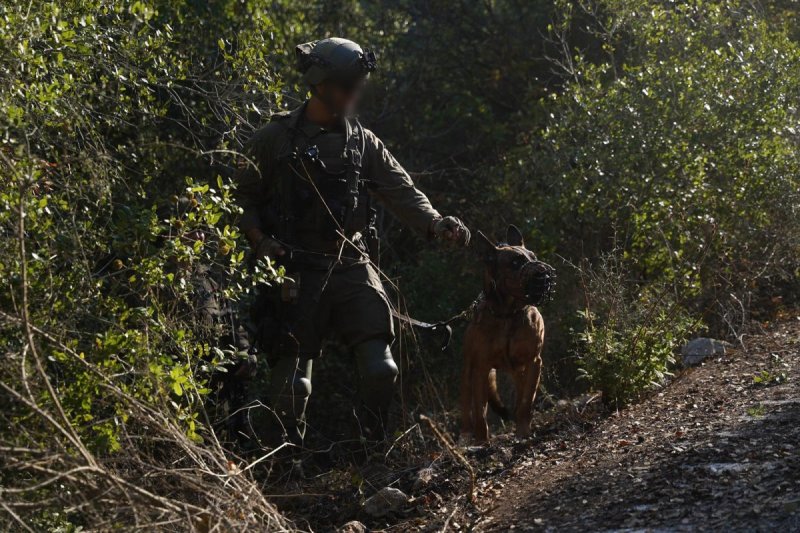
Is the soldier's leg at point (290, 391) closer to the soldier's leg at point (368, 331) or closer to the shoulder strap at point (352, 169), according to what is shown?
the soldier's leg at point (368, 331)

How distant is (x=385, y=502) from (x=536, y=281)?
147 centimetres

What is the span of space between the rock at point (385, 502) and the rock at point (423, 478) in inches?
6.1

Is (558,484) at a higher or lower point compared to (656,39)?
lower

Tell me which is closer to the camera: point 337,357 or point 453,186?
point 337,357

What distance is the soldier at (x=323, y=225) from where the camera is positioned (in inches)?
245

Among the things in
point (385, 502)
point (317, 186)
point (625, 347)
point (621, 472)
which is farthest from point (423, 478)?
point (317, 186)

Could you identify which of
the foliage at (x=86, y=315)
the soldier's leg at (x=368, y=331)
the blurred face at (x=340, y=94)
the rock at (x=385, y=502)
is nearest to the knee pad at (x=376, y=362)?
the soldier's leg at (x=368, y=331)

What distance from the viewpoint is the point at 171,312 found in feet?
16.5

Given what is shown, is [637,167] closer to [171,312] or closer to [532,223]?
[532,223]

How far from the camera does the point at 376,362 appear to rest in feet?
20.5

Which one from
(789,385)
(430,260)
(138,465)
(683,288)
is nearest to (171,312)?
(138,465)

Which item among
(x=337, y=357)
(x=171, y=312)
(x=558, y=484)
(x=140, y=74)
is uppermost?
(x=140, y=74)

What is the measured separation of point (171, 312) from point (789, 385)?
351cm

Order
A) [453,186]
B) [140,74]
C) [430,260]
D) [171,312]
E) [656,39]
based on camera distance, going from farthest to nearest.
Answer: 1. [453,186]
2. [430,260]
3. [656,39]
4. [140,74]
5. [171,312]
